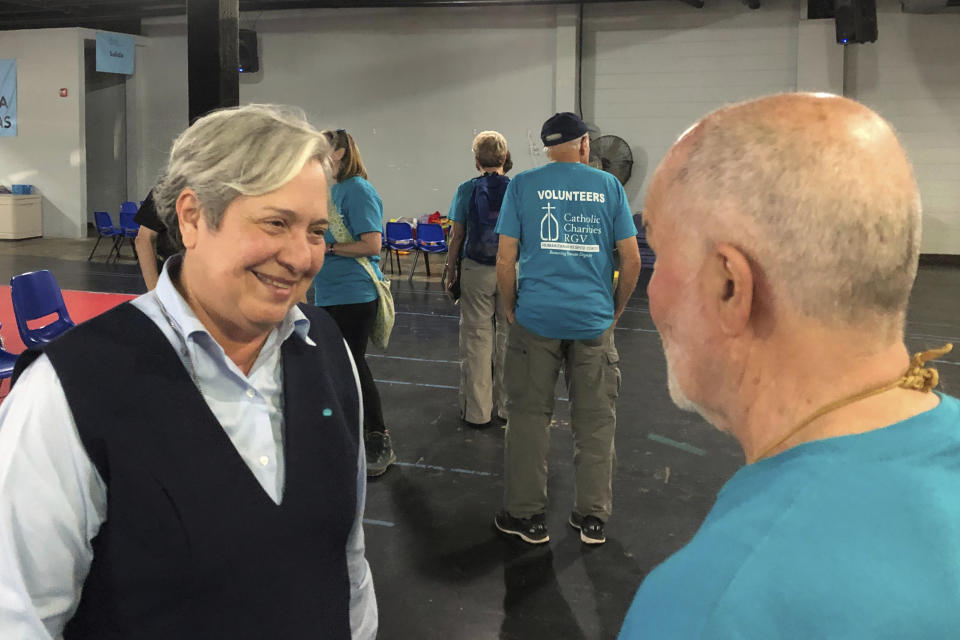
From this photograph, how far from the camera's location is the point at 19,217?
1467cm

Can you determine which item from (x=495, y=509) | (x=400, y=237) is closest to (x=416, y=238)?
(x=400, y=237)

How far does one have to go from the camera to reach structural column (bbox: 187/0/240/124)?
4805 mm

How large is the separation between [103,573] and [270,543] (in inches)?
9.3

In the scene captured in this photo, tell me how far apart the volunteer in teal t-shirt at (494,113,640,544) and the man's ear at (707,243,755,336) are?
8.22ft

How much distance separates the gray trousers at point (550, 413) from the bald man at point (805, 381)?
2.54 meters

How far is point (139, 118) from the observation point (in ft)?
51.6

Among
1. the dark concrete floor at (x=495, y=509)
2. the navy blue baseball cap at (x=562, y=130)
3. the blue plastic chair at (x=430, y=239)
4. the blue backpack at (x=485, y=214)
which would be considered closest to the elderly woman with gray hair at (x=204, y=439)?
the dark concrete floor at (x=495, y=509)

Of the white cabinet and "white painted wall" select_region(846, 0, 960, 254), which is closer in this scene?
"white painted wall" select_region(846, 0, 960, 254)

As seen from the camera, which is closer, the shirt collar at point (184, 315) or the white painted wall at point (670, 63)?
the shirt collar at point (184, 315)

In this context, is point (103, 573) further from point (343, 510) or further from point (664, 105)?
point (664, 105)

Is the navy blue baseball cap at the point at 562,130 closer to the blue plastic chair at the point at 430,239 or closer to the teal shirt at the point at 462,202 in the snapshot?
the teal shirt at the point at 462,202

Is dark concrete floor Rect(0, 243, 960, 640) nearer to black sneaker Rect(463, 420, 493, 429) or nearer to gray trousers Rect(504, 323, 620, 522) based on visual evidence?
black sneaker Rect(463, 420, 493, 429)

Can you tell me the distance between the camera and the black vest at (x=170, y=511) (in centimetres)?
120

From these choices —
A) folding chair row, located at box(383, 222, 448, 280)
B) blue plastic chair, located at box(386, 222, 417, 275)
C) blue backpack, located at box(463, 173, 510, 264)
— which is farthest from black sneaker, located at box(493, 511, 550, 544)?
blue plastic chair, located at box(386, 222, 417, 275)
